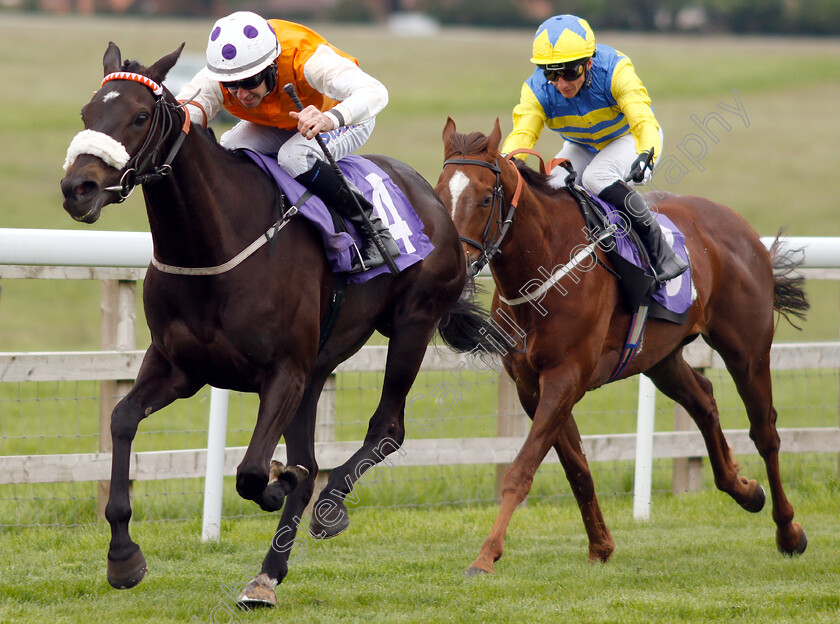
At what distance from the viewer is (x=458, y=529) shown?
559 cm

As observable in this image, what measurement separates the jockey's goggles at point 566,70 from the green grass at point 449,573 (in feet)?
7.16

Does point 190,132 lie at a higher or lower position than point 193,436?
higher

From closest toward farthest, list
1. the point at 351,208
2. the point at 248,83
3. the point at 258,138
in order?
the point at 248,83, the point at 351,208, the point at 258,138

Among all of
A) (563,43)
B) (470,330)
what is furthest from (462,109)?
(470,330)

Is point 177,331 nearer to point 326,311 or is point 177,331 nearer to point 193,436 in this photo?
point 326,311

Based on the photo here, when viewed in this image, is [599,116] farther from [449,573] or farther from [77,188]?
[77,188]

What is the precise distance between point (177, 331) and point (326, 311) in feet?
2.09

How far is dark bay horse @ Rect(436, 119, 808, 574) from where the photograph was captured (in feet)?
15.4

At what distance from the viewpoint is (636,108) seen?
5055 mm

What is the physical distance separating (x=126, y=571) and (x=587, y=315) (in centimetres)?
222

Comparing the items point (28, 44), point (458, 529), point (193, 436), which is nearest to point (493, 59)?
point (28, 44)

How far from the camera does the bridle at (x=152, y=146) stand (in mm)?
3377

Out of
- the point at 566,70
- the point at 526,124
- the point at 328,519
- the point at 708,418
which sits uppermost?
the point at 566,70

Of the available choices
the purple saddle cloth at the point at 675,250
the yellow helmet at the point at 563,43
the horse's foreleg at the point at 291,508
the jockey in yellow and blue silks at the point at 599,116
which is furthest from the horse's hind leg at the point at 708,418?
the horse's foreleg at the point at 291,508
